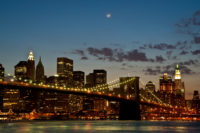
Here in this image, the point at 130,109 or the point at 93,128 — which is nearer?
the point at 93,128

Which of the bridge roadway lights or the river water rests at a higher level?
the bridge roadway lights

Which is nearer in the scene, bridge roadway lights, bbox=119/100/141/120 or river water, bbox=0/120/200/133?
river water, bbox=0/120/200/133

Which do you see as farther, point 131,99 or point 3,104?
point 3,104

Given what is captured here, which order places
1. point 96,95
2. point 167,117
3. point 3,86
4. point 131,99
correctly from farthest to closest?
point 167,117
point 131,99
point 96,95
point 3,86

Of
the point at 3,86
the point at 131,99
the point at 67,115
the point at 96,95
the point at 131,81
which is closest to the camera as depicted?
the point at 3,86

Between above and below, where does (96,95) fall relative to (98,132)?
above

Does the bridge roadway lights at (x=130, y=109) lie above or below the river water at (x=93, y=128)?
above

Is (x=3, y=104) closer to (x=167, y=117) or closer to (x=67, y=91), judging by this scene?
(x=167, y=117)

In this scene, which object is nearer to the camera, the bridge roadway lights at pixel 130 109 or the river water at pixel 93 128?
the river water at pixel 93 128

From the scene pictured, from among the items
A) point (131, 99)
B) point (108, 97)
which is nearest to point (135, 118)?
point (131, 99)

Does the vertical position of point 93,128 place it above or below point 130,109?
below
